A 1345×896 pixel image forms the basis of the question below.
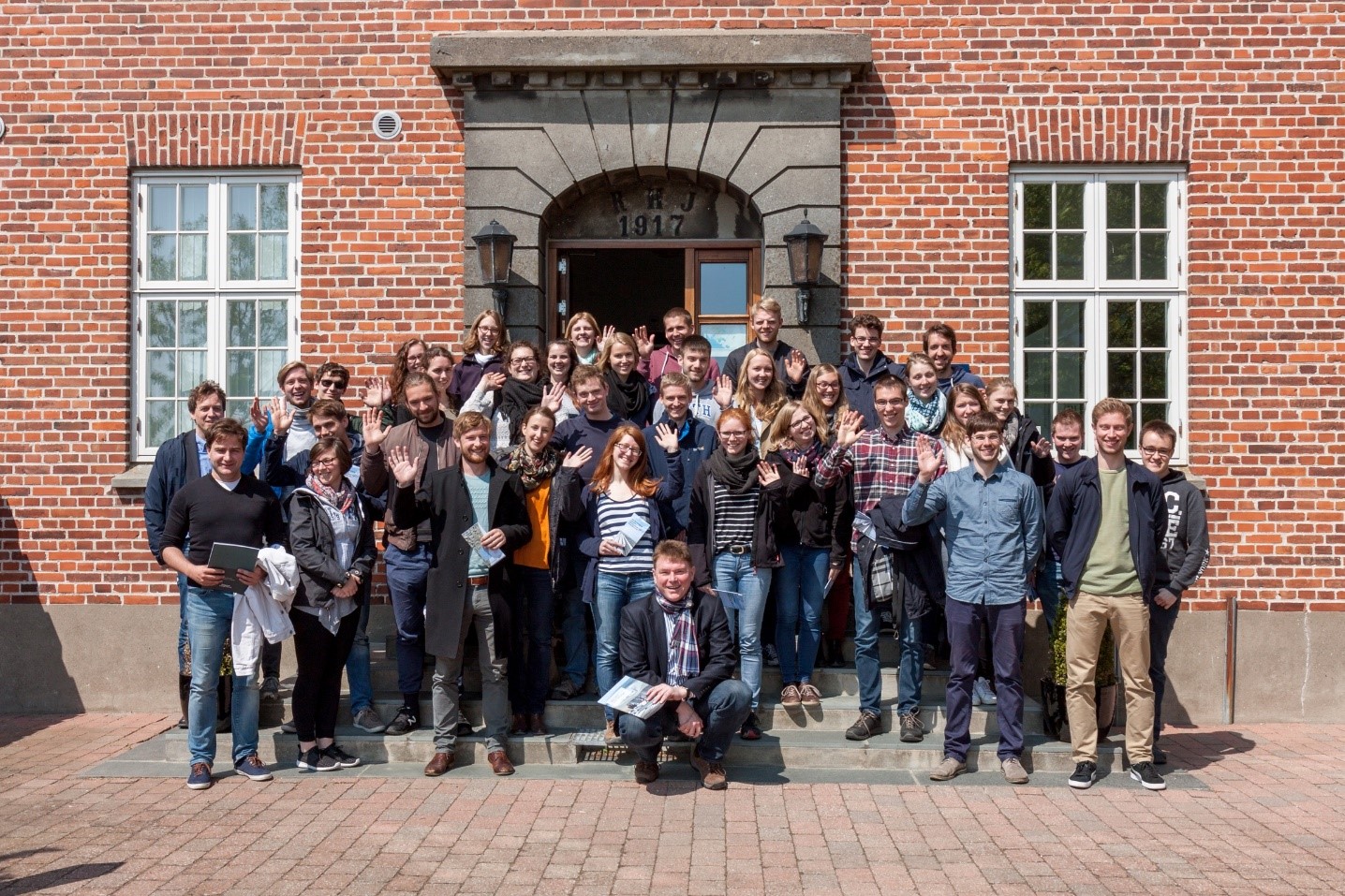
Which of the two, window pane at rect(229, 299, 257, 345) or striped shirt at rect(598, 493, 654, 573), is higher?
window pane at rect(229, 299, 257, 345)

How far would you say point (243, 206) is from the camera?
383 inches

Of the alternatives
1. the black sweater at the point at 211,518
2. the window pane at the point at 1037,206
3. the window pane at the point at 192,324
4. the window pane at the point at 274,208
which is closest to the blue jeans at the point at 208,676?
the black sweater at the point at 211,518

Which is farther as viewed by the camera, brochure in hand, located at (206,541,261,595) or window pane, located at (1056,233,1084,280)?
window pane, located at (1056,233,1084,280)

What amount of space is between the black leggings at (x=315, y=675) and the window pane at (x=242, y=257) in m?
3.51

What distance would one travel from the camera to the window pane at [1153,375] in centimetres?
959

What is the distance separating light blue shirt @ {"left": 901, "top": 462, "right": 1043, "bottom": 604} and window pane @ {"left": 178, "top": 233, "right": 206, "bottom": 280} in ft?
18.9

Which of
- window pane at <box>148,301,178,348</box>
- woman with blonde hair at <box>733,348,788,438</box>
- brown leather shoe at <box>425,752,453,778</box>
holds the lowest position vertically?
brown leather shoe at <box>425,752,453,778</box>

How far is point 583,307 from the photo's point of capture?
407 inches

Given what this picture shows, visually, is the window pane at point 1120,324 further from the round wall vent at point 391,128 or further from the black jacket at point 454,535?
the round wall vent at point 391,128

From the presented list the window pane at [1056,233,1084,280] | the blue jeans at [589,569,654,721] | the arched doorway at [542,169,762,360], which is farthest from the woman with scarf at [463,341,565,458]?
the window pane at [1056,233,1084,280]

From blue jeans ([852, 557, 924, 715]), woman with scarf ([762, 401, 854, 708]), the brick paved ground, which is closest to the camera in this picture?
the brick paved ground

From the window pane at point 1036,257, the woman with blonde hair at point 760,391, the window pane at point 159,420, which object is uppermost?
the window pane at point 1036,257

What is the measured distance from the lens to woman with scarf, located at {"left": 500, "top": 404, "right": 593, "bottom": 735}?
743cm

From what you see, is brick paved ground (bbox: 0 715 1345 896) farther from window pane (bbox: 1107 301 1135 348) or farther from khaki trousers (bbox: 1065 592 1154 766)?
window pane (bbox: 1107 301 1135 348)
